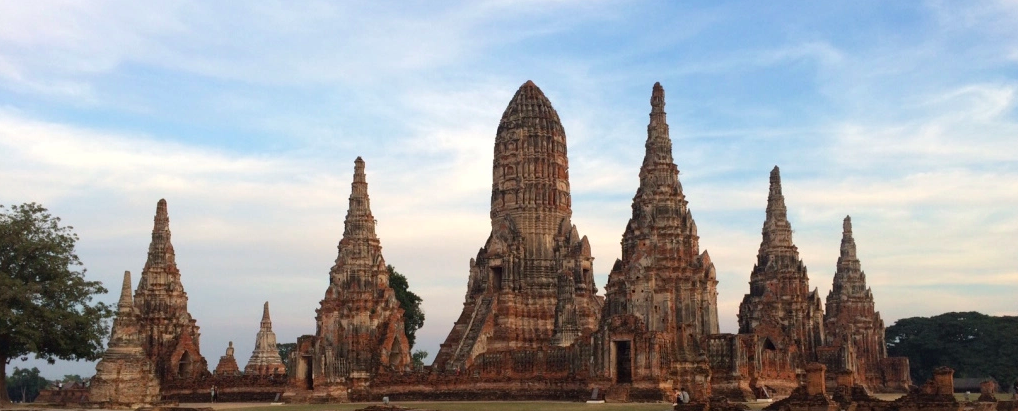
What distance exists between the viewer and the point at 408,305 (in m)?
73.8

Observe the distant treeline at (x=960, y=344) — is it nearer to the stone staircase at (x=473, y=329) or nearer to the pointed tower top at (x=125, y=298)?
the stone staircase at (x=473, y=329)

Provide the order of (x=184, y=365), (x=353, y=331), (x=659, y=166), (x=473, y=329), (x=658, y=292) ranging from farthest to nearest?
1. (x=184, y=365)
2. (x=473, y=329)
3. (x=353, y=331)
4. (x=659, y=166)
5. (x=658, y=292)

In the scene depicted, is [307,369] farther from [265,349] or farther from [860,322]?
[860,322]

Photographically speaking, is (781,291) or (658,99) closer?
(658,99)

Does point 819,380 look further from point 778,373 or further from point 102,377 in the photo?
point 102,377

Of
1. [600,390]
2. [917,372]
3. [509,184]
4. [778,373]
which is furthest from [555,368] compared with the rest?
[917,372]

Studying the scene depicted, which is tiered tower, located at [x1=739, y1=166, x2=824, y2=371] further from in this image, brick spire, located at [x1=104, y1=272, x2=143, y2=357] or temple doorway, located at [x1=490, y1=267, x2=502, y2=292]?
brick spire, located at [x1=104, y1=272, x2=143, y2=357]

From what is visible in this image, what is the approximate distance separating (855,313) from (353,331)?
32.6 metres

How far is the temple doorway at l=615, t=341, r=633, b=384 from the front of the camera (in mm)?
41000

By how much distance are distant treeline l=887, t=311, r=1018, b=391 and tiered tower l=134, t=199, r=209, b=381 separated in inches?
2041

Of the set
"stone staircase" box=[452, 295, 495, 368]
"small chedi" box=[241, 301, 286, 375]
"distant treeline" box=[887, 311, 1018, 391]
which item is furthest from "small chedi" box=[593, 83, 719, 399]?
"distant treeline" box=[887, 311, 1018, 391]

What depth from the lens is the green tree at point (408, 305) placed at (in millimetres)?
73250

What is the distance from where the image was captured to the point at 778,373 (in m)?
44.1

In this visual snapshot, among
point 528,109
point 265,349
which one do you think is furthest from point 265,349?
point 528,109
